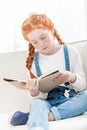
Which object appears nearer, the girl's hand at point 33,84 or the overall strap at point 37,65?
the girl's hand at point 33,84

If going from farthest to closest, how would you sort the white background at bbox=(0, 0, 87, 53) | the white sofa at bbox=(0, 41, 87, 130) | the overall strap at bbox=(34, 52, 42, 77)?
the white background at bbox=(0, 0, 87, 53) < the white sofa at bbox=(0, 41, 87, 130) < the overall strap at bbox=(34, 52, 42, 77)

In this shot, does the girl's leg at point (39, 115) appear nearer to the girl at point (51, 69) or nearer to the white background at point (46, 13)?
the girl at point (51, 69)

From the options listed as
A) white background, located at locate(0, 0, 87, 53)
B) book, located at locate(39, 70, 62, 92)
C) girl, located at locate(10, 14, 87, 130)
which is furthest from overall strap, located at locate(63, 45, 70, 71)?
white background, located at locate(0, 0, 87, 53)

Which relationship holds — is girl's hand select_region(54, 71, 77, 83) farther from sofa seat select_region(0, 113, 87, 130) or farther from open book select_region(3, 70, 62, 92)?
sofa seat select_region(0, 113, 87, 130)

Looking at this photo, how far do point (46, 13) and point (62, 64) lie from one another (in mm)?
526

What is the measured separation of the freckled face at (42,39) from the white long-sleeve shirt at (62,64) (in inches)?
2.5

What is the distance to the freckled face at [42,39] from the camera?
1249mm

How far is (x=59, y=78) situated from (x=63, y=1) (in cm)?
73

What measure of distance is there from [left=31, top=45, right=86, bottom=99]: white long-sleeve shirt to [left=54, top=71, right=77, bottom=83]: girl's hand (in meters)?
0.03

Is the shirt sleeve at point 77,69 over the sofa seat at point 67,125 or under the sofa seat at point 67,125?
over

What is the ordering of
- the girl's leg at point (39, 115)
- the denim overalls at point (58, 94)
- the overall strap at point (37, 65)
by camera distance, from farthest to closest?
the overall strap at point (37, 65)
the denim overalls at point (58, 94)
the girl's leg at point (39, 115)

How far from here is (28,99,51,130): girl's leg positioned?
0.98 meters

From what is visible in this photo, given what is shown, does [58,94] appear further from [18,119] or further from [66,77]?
[18,119]

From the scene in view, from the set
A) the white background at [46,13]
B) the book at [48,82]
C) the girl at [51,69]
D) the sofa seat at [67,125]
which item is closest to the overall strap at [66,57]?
the girl at [51,69]
